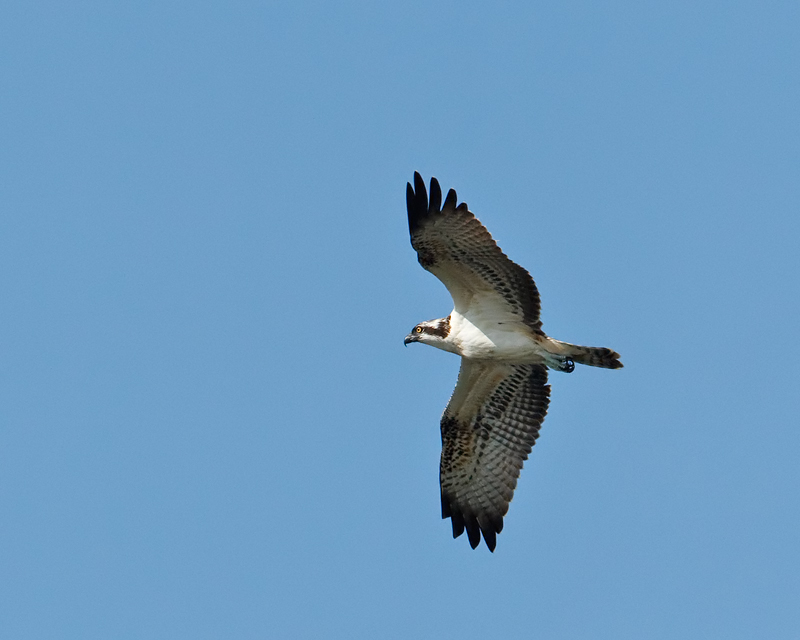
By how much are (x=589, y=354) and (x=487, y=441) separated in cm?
220

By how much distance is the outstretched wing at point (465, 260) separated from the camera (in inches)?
501

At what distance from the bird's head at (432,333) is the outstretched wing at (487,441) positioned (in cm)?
64

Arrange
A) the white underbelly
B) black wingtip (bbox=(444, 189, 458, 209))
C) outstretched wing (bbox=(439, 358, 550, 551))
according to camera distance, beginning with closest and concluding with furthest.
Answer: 1. black wingtip (bbox=(444, 189, 458, 209))
2. the white underbelly
3. outstretched wing (bbox=(439, 358, 550, 551))

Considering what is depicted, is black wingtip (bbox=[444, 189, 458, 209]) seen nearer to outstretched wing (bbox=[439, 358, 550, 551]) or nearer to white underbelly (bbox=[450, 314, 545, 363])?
→ white underbelly (bbox=[450, 314, 545, 363])

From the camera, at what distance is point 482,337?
13633 mm

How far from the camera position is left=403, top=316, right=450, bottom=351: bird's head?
1384 cm

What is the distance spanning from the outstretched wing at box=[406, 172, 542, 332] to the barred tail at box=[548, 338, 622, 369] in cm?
36

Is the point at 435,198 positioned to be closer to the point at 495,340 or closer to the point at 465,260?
the point at 465,260

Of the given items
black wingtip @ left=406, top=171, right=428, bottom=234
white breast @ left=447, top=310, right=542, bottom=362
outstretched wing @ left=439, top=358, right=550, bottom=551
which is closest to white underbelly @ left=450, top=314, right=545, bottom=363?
white breast @ left=447, top=310, right=542, bottom=362

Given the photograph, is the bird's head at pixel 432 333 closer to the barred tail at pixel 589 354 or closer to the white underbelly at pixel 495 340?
the white underbelly at pixel 495 340

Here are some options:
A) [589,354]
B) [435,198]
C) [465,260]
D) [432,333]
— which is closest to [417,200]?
[435,198]

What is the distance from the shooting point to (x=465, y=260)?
513 inches

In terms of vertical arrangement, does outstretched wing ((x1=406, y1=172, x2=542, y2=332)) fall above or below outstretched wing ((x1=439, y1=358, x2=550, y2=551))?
above

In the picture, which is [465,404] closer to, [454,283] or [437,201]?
[454,283]
